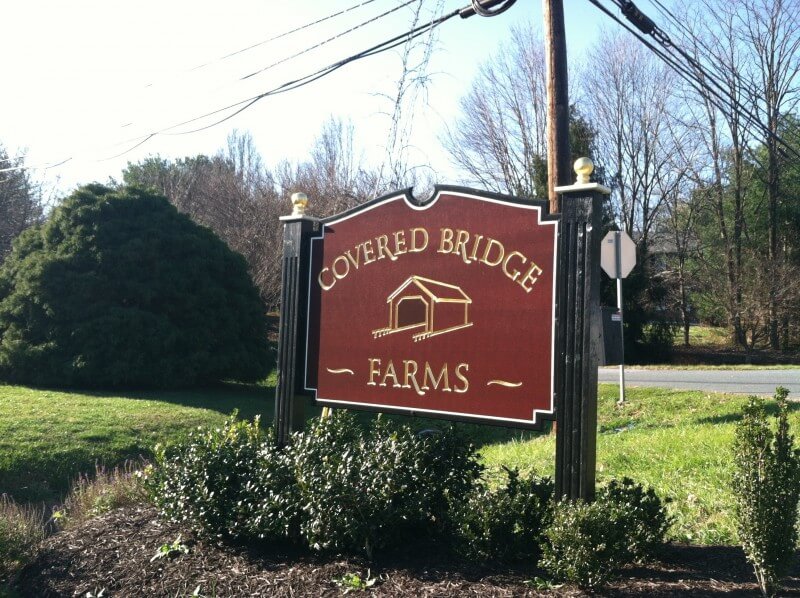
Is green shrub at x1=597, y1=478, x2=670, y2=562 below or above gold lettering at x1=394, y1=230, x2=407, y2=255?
below

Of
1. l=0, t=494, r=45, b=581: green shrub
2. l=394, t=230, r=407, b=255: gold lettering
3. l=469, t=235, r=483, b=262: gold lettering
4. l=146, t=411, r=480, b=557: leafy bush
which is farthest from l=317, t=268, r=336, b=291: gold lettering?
l=0, t=494, r=45, b=581: green shrub

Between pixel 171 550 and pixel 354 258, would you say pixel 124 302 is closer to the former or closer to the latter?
pixel 354 258

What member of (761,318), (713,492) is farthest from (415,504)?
(761,318)

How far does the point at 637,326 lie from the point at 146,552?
2408 cm

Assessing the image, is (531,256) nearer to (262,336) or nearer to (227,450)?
(227,450)

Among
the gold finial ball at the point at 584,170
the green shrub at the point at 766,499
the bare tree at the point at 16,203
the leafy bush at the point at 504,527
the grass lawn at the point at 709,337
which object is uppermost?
the bare tree at the point at 16,203

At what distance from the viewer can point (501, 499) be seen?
4.86 meters

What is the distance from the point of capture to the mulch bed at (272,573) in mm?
4383

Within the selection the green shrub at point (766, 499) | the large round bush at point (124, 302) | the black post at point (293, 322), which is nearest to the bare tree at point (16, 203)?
the large round bush at point (124, 302)

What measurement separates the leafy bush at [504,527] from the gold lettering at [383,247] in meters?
2.03

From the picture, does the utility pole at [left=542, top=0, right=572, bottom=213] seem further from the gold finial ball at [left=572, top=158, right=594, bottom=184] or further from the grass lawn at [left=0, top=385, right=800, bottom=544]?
the gold finial ball at [left=572, top=158, right=594, bottom=184]

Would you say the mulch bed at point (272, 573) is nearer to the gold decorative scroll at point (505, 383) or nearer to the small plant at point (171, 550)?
the small plant at point (171, 550)

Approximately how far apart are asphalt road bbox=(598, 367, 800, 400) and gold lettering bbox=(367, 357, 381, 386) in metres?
10.3

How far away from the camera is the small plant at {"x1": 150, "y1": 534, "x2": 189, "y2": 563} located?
5.46 meters
